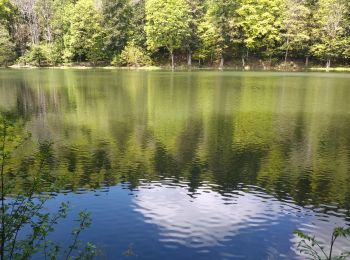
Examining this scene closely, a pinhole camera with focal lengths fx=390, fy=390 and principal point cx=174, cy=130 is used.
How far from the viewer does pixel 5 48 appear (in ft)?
270

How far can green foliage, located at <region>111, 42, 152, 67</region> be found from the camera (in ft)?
255

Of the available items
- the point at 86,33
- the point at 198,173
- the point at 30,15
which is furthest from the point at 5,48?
the point at 198,173

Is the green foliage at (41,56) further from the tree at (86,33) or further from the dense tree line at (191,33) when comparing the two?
the tree at (86,33)

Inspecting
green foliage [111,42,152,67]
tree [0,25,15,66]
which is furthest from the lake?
tree [0,25,15,66]

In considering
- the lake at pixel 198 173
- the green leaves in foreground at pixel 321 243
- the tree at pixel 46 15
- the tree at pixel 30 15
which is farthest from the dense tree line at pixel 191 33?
the green leaves in foreground at pixel 321 243

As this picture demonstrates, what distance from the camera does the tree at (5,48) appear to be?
8112 cm

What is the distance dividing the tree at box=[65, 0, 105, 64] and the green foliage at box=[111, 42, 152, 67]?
5710mm

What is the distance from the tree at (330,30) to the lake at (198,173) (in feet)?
153

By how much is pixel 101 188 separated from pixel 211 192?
11.5 ft

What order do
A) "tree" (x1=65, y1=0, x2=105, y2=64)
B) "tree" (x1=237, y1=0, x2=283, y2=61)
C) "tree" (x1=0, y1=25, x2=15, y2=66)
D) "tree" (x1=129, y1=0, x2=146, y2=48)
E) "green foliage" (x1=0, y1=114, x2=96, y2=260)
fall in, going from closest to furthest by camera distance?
1. "green foliage" (x1=0, y1=114, x2=96, y2=260)
2. "tree" (x1=237, y1=0, x2=283, y2=61)
3. "tree" (x1=129, y1=0, x2=146, y2=48)
4. "tree" (x1=0, y1=25, x2=15, y2=66)
5. "tree" (x1=65, y1=0, x2=105, y2=64)

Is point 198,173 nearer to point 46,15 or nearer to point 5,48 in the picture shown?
point 5,48

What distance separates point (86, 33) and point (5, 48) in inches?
685

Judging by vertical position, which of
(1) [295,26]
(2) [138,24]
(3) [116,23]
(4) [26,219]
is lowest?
(4) [26,219]

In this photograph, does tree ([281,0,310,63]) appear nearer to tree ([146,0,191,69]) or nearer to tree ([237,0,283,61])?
tree ([237,0,283,61])
